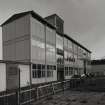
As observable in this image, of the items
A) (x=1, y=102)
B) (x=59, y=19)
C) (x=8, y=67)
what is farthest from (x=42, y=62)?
(x=1, y=102)

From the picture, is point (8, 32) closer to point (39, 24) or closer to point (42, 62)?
point (39, 24)

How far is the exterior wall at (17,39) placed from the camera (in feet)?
84.6

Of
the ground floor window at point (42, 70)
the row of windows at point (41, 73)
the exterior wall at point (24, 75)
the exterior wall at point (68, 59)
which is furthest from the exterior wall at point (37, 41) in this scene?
the exterior wall at point (68, 59)

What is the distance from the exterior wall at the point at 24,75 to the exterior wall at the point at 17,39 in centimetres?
204

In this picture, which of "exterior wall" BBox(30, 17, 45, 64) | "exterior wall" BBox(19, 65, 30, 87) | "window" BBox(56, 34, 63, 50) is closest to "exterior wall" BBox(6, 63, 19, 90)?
"exterior wall" BBox(19, 65, 30, 87)

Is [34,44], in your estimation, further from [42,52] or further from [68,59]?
[68,59]

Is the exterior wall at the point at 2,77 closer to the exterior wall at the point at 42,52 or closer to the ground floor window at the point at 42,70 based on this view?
the exterior wall at the point at 42,52

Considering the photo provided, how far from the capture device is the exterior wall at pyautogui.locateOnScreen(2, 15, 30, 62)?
84.6 feet

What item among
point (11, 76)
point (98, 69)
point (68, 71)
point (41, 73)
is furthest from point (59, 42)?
point (98, 69)

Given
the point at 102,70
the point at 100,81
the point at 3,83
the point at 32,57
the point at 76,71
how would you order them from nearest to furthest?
1. the point at 3,83
2. the point at 100,81
3. the point at 32,57
4. the point at 76,71
5. the point at 102,70

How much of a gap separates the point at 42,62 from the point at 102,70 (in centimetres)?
4701

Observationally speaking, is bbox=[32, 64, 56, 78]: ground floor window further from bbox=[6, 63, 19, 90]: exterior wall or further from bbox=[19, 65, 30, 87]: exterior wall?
bbox=[6, 63, 19, 90]: exterior wall

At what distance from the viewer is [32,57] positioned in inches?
1003

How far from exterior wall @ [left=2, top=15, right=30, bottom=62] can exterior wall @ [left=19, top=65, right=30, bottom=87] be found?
2040 mm
